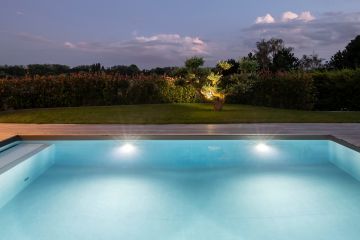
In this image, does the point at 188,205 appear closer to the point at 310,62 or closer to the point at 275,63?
the point at 275,63

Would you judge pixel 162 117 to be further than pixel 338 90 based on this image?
No

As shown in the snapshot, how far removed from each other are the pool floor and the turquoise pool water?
1cm

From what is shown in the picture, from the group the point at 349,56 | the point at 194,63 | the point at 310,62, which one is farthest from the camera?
the point at 310,62

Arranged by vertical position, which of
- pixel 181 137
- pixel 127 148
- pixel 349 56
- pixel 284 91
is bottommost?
pixel 127 148

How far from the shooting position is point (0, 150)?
578 centimetres

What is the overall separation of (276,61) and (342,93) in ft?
37.0

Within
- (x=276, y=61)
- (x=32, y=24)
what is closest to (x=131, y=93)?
(x=32, y=24)

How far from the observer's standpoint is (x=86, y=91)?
13.1 metres

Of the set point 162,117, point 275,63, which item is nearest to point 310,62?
point 275,63

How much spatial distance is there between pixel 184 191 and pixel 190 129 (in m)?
2.54

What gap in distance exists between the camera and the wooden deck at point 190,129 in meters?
6.95

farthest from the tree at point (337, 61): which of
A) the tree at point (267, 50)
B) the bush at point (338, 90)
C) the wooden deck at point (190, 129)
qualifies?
the wooden deck at point (190, 129)

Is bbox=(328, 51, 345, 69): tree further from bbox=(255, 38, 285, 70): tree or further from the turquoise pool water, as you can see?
the turquoise pool water

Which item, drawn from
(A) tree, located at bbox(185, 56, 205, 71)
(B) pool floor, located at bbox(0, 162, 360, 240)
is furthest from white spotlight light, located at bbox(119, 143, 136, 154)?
(A) tree, located at bbox(185, 56, 205, 71)
